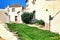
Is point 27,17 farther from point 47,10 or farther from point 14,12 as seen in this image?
point 47,10

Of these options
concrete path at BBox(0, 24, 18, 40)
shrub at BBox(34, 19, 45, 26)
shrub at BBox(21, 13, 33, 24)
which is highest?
shrub at BBox(21, 13, 33, 24)

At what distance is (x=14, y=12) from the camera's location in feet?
34.8

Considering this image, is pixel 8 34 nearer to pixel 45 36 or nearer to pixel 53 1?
pixel 45 36

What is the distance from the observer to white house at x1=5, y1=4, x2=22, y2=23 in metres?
10.2

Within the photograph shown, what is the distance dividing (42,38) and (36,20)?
3379 mm

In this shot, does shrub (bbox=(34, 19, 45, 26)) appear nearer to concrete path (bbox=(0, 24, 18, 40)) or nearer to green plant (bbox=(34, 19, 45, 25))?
green plant (bbox=(34, 19, 45, 25))

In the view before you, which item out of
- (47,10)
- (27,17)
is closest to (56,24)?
(47,10)

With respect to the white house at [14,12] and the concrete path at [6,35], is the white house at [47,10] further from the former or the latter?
the concrete path at [6,35]

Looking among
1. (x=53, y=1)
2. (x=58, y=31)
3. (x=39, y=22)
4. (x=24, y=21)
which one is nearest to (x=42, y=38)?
(x=58, y=31)

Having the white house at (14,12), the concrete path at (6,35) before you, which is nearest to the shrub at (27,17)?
the white house at (14,12)

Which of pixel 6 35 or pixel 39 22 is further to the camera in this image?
pixel 39 22

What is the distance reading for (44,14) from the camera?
386 inches

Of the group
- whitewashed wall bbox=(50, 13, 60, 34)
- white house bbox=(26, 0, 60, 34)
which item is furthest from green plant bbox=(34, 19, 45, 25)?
whitewashed wall bbox=(50, 13, 60, 34)

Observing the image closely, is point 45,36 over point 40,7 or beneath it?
beneath
